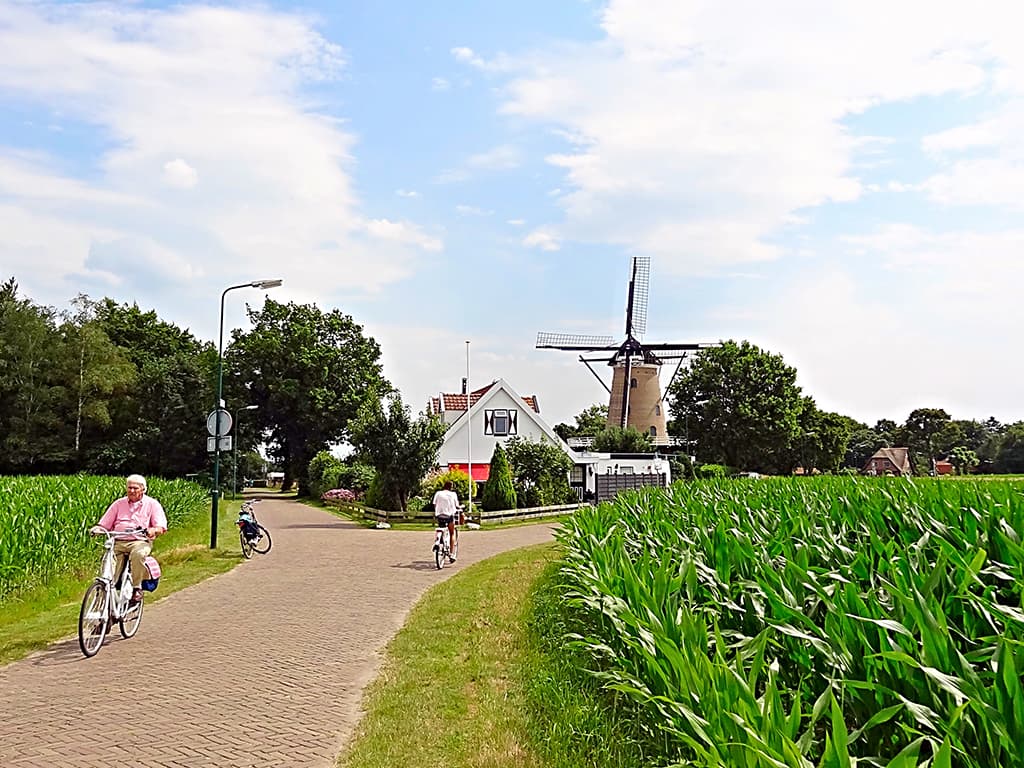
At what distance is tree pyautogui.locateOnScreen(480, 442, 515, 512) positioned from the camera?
34.4 m

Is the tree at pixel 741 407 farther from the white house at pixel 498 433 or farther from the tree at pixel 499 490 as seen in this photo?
the tree at pixel 499 490

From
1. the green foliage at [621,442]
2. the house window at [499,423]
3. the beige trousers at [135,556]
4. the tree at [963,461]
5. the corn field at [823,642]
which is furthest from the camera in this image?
the tree at [963,461]

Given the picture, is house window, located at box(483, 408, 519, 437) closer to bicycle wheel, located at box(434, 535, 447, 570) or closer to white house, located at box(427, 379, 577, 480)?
white house, located at box(427, 379, 577, 480)

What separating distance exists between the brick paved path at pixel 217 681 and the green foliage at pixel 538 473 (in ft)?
73.3

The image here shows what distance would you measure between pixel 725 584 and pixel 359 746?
8.87 ft

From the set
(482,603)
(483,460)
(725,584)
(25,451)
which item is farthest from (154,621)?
(25,451)

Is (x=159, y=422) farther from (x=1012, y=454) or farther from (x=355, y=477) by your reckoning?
(x=1012, y=454)

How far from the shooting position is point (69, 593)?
1387 cm

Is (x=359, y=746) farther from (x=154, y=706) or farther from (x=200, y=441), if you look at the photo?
(x=200, y=441)

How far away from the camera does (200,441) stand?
5916cm

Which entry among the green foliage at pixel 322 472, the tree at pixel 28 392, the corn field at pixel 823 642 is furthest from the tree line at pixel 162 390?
the corn field at pixel 823 642

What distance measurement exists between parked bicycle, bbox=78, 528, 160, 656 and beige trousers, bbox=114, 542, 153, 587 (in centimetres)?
4

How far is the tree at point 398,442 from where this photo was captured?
31562 millimetres

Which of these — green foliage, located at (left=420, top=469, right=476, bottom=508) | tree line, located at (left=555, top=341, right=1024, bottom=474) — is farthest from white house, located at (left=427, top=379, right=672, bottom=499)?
tree line, located at (left=555, top=341, right=1024, bottom=474)
